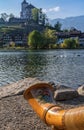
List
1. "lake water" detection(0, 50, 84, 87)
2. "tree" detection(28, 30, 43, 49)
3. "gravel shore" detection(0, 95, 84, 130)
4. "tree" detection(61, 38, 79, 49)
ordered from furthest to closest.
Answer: "tree" detection(61, 38, 79, 49), "tree" detection(28, 30, 43, 49), "lake water" detection(0, 50, 84, 87), "gravel shore" detection(0, 95, 84, 130)

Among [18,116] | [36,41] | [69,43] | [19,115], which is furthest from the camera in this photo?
[69,43]

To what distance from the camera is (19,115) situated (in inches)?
469

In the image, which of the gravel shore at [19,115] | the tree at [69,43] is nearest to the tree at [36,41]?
the tree at [69,43]

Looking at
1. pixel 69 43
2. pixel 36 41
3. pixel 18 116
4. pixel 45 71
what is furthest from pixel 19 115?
pixel 69 43

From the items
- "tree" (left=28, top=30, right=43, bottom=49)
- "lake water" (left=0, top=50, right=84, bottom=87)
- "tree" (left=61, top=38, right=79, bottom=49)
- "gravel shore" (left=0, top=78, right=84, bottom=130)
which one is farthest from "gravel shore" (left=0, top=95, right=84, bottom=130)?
"tree" (left=61, top=38, right=79, bottom=49)

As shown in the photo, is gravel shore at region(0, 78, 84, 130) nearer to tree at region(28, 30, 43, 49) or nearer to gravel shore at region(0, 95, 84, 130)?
gravel shore at region(0, 95, 84, 130)

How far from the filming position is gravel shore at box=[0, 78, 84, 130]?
408 inches

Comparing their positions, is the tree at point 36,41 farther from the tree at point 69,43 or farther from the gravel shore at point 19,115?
the gravel shore at point 19,115

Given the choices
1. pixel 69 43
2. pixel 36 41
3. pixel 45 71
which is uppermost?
pixel 45 71

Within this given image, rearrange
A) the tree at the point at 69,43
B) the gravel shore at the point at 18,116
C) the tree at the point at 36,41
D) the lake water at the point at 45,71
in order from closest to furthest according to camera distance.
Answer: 1. the gravel shore at the point at 18,116
2. the lake water at the point at 45,71
3. the tree at the point at 36,41
4. the tree at the point at 69,43

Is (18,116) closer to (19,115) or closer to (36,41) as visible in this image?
(19,115)

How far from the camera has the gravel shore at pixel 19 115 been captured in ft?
34.0

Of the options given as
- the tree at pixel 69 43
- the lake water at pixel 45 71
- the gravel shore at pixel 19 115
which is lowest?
the tree at pixel 69 43

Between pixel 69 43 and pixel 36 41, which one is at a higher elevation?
pixel 36 41
